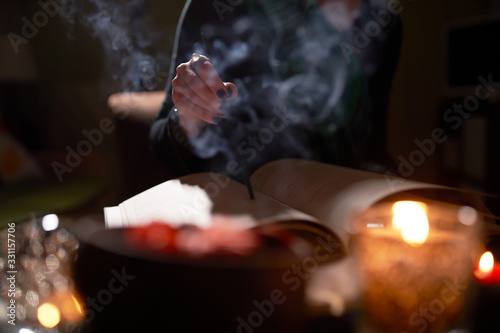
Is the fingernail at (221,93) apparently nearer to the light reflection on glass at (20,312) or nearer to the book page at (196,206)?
Answer: the book page at (196,206)

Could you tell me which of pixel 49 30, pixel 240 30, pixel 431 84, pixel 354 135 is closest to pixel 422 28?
pixel 431 84

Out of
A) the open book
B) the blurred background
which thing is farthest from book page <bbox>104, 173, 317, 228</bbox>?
the blurred background

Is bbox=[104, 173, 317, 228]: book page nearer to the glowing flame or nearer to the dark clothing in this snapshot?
the glowing flame

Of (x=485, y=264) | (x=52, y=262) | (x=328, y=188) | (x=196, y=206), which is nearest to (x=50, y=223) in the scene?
(x=52, y=262)

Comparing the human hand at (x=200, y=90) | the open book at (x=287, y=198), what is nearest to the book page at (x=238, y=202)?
the open book at (x=287, y=198)

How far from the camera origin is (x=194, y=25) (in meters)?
0.77

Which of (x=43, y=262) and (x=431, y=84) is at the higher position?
(x=431, y=84)

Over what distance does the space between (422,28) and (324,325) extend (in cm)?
83

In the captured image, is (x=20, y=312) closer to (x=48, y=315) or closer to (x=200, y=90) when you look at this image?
(x=48, y=315)

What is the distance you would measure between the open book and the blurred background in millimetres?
368

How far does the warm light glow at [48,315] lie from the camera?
31 cm

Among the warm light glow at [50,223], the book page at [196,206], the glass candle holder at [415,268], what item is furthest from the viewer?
the warm light glow at [50,223]

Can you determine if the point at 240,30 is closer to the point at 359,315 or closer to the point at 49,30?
the point at 49,30

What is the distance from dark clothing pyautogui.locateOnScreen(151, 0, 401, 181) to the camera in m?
0.83
